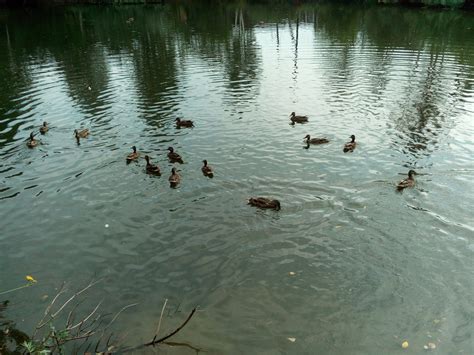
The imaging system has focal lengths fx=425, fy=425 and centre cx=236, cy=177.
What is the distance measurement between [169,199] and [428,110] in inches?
616

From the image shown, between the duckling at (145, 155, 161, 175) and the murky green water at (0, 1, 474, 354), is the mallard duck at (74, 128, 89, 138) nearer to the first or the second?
the murky green water at (0, 1, 474, 354)

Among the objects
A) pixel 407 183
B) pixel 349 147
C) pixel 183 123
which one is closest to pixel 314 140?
pixel 349 147

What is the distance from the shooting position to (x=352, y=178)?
635 inches

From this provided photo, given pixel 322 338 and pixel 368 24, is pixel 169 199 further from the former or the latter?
pixel 368 24

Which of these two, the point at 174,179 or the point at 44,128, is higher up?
the point at 44,128

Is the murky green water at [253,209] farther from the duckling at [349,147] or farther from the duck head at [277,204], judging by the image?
the duckling at [349,147]

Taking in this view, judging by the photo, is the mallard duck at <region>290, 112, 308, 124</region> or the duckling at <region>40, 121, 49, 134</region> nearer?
the duckling at <region>40, 121, 49, 134</region>

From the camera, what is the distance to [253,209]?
1422 cm

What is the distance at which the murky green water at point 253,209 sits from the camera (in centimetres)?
1011

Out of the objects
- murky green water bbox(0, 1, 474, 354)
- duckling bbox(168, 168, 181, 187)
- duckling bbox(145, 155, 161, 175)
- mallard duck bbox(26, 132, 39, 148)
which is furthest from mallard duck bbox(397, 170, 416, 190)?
mallard duck bbox(26, 132, 39, 148)

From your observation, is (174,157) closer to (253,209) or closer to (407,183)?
(253,209)

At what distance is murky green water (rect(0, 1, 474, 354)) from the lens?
10109 mm

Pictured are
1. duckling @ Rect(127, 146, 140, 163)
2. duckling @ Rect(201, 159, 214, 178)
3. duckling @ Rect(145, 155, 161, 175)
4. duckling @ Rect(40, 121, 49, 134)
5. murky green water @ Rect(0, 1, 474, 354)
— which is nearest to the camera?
murky green water @ Rect(0, 1, 474, 354)

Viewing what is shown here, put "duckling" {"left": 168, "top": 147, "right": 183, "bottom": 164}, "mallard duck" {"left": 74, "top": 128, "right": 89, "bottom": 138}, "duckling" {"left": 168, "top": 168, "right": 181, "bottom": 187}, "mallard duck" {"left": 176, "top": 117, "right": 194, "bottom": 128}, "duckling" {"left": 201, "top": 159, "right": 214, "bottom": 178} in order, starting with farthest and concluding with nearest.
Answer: "mallard duck" {"left": 176, "top": 117, "right": 194, "bottom": 128} < "mallard duck" {"left": 74, "top": 128, "right": 89, "bottom": 138} < "duckling" {"left": 168, "top": 147, "right": 183, "bottom": 164} < "duckling" {"left": 201, "top": 159, "right": 214, "bottom": 178} < "duckling" {"left": 168, "top": 168, "right": 181, "bottom": 187}
